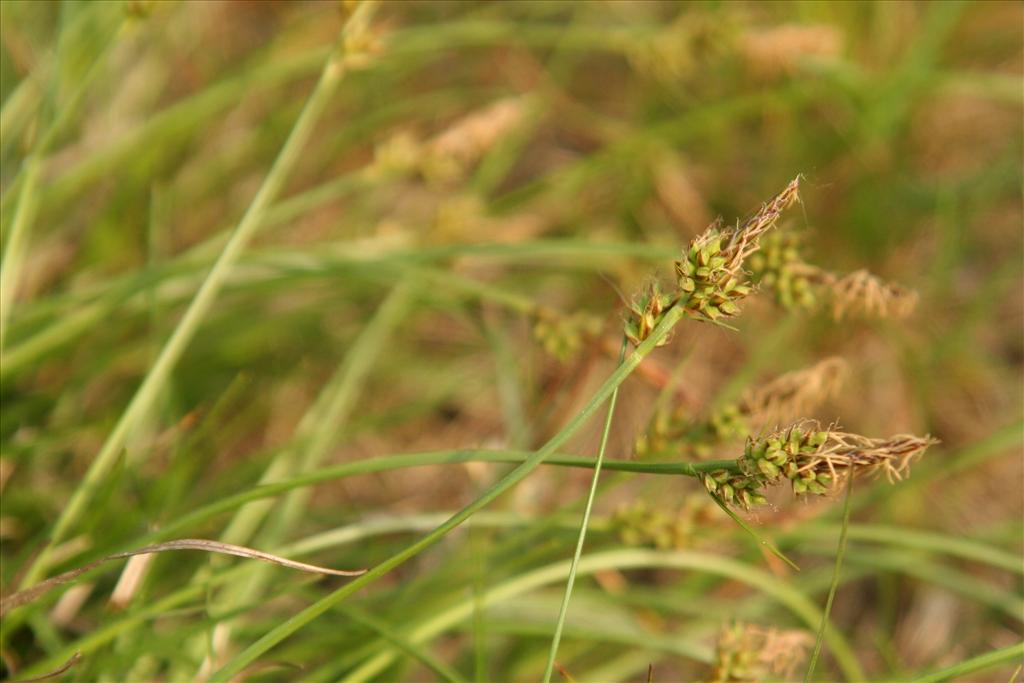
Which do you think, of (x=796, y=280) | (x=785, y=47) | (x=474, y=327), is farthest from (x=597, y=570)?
(x=785, y=47)

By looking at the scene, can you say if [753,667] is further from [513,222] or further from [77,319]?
[513,222]

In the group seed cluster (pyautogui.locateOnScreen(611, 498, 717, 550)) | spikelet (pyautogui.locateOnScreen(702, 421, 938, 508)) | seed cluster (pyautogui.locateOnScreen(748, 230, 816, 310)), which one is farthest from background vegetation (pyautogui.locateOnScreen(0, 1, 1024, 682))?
spikelet (pyautogui.locateOnScreen(702, 421, 938, 508))

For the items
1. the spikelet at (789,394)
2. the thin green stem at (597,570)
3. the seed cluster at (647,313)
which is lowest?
the thin green stem at (597,570)

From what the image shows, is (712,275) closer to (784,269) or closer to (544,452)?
(544,452)

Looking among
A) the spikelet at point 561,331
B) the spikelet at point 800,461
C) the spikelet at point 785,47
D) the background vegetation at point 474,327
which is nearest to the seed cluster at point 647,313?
the spikelet at point 800,461

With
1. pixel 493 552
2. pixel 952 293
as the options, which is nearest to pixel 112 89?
pixel 493 552

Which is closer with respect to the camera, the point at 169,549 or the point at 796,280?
the point at 169,549

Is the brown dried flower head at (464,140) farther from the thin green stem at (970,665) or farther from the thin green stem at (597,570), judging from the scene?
the thin green stem at (970,665)

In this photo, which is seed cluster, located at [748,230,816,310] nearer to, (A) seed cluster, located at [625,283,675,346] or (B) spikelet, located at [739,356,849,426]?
(B) spikelet, located at [739,356,849,426]

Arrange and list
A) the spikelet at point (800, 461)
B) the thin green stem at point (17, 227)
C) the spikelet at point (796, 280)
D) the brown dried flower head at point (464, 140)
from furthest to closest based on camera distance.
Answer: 1. the brown dried flower head at point (464, 140)
2. the thin green stem at point (17, 227)
3. the spikelet at point (796, 280)
4. the spikelet at point (800, 461)
